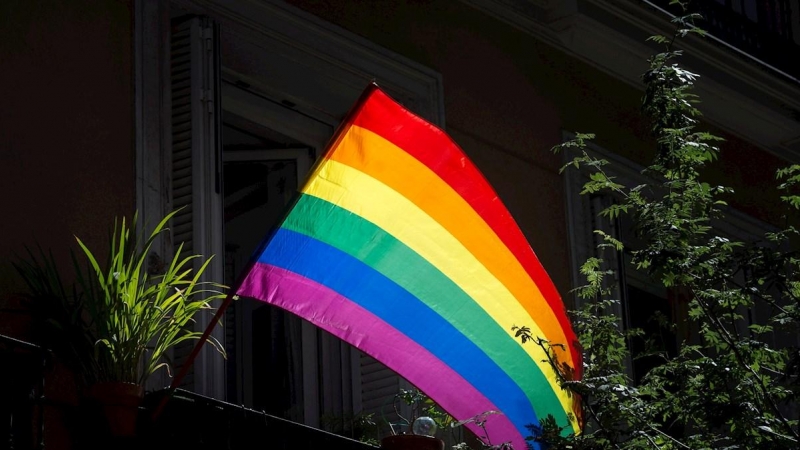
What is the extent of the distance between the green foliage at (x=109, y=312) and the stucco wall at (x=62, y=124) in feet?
0.56

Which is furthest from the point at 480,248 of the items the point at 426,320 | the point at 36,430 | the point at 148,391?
the point at 36,430

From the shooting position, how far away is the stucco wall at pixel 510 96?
9734mm

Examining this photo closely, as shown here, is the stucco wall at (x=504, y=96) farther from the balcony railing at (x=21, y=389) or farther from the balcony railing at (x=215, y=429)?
the balcony railing at (x=21, y=389)

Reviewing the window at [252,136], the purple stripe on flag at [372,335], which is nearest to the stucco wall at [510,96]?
the window at [252,136]

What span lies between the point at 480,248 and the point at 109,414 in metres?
2.02

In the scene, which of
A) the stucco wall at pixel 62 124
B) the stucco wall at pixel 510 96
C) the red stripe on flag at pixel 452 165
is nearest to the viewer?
the stucco wall at pixel 62 124

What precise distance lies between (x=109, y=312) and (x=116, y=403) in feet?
1.25

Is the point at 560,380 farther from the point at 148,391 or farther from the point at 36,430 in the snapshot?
the point at 36,430

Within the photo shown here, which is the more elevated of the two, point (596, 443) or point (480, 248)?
point (480, 248)

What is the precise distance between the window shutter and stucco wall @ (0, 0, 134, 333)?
0.28 m

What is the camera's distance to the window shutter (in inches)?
314

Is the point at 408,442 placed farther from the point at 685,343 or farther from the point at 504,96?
the point at 504,96

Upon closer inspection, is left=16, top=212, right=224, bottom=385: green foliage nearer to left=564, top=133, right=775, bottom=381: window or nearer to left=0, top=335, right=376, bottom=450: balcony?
left=0, top=335, right=376, bottom=450: balcony

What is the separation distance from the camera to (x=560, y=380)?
7668 millimetres
